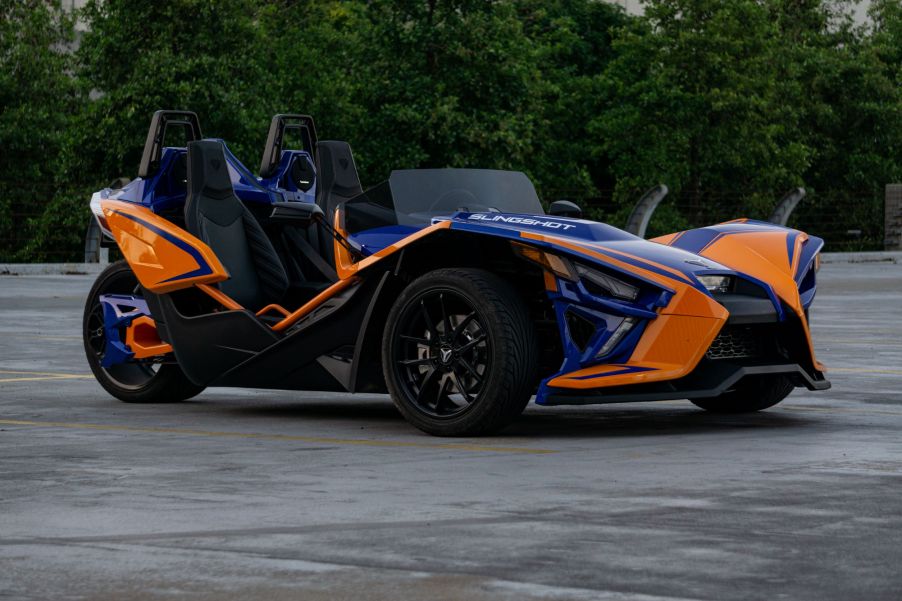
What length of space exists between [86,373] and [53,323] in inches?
248

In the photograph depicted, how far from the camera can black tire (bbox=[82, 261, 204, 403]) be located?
1080cm

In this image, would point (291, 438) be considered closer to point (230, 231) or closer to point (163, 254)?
point (163, 254)

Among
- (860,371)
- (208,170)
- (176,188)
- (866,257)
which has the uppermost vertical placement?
(208,170)

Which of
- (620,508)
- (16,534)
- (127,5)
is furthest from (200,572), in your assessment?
(127,5)

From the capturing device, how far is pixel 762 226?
32.7ft

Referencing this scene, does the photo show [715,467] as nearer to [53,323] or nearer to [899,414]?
[899,414]

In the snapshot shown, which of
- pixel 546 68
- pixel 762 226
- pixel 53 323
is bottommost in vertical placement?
pixel 53 323

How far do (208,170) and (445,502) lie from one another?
15.3 feet

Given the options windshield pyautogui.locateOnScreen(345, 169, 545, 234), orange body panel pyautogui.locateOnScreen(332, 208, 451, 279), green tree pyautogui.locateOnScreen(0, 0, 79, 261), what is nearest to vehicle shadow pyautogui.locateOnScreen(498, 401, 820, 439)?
orange body panel pyautogui.locateOnScreen(332, 208, 451, 279)

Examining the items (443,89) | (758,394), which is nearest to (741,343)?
(758,394)

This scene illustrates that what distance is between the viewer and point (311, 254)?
10906 mm

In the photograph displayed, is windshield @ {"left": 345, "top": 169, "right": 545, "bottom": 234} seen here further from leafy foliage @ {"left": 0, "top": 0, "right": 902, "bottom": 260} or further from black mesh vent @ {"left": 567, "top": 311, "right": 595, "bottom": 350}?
leafy foliage @ {"left": 0, "top": 0, "right": 902, "bottom": 260}

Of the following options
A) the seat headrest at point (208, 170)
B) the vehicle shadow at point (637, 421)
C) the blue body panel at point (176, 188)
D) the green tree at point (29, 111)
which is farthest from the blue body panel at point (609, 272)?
the green tree at point (29, 111)

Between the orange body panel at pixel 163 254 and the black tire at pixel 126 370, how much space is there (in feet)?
1.36
